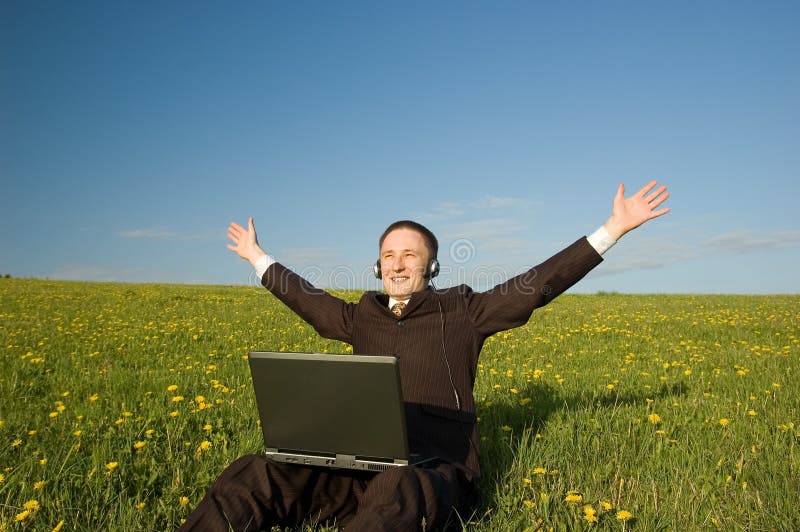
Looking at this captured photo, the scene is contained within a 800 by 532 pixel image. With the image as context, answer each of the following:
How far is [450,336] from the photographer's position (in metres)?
3.73

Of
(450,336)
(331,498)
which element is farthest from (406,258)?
A: (331,498)

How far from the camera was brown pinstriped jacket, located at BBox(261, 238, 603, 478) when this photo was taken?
142 inches

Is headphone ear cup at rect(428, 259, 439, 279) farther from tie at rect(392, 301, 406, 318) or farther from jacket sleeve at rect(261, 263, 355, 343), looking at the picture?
jacket sleeve at rect(261, 263, 355, 343)

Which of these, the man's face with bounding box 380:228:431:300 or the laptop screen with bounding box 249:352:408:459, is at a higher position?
the man's face with bounding box 380:228:431:300

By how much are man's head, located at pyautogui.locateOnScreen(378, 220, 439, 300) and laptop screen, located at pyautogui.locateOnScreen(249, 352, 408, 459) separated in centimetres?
105

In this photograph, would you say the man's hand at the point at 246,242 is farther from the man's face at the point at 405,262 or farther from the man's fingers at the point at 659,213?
the man's fingers at the point at 659,213

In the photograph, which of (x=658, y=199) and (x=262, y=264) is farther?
(x=262, y=264)

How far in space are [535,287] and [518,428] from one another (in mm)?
2060

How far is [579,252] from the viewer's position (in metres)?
3.68

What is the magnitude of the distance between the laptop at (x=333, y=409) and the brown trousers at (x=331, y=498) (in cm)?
13

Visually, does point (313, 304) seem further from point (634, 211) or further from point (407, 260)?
point (634, 211)

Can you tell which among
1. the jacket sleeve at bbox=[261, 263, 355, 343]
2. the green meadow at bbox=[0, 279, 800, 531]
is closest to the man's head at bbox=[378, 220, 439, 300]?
the jacket sleeve at bbox=[261, 263, 355, 343]

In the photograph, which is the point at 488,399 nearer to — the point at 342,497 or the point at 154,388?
the point at 342,497

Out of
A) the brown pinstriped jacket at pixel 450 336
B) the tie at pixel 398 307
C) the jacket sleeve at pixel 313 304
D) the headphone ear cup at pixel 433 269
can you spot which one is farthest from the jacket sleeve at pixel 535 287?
the jacket sleeve at pixel 313 304
